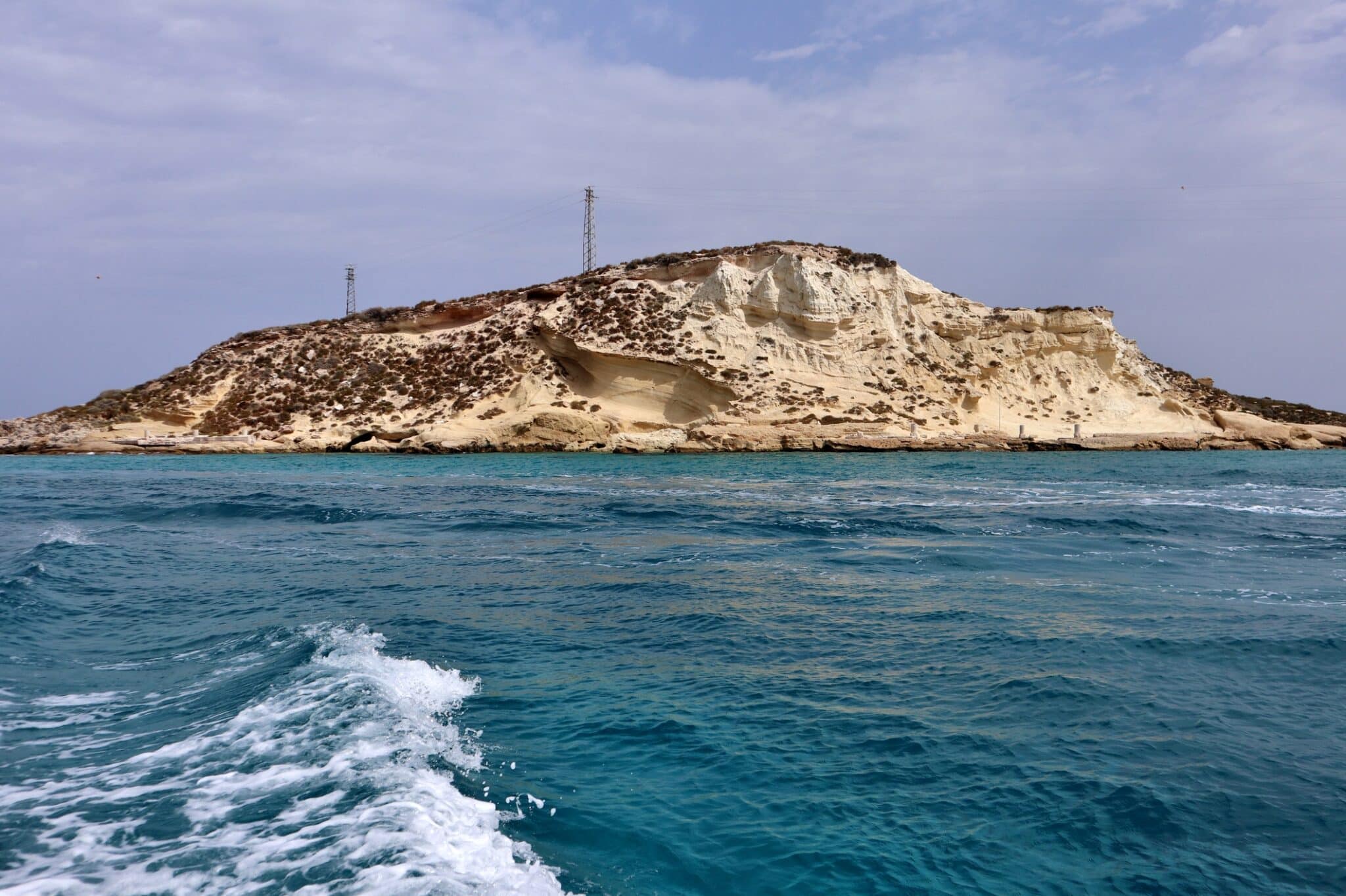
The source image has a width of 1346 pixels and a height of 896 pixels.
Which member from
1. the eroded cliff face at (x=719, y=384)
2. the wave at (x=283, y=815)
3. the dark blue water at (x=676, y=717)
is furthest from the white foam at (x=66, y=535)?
the eroded cliff face at (x=719, y=384)

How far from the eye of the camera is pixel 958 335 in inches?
1822

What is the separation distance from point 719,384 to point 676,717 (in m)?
36.3

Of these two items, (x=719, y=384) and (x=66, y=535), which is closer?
(x=66, y=535)

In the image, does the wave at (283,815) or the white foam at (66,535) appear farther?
the white foam at (66,535)

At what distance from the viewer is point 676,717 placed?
5.41 meters

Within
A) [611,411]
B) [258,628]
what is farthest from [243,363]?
[258,628]

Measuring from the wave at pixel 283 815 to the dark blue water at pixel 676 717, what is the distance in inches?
0.8

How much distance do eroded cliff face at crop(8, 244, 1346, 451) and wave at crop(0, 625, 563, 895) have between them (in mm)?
33231

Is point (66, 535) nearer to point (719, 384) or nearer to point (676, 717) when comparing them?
point (676, 717)

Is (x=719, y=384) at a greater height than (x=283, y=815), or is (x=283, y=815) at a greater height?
(x=719, y=384)

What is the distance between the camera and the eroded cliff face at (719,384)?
40.6 m

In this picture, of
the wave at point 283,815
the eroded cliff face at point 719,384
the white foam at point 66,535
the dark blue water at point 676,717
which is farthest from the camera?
the eroded cliff face at point 719,384

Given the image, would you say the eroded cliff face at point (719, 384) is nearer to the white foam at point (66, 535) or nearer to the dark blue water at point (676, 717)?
the white foam at point (66, 535)

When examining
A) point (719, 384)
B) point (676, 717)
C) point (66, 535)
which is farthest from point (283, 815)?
point (719, 384)
